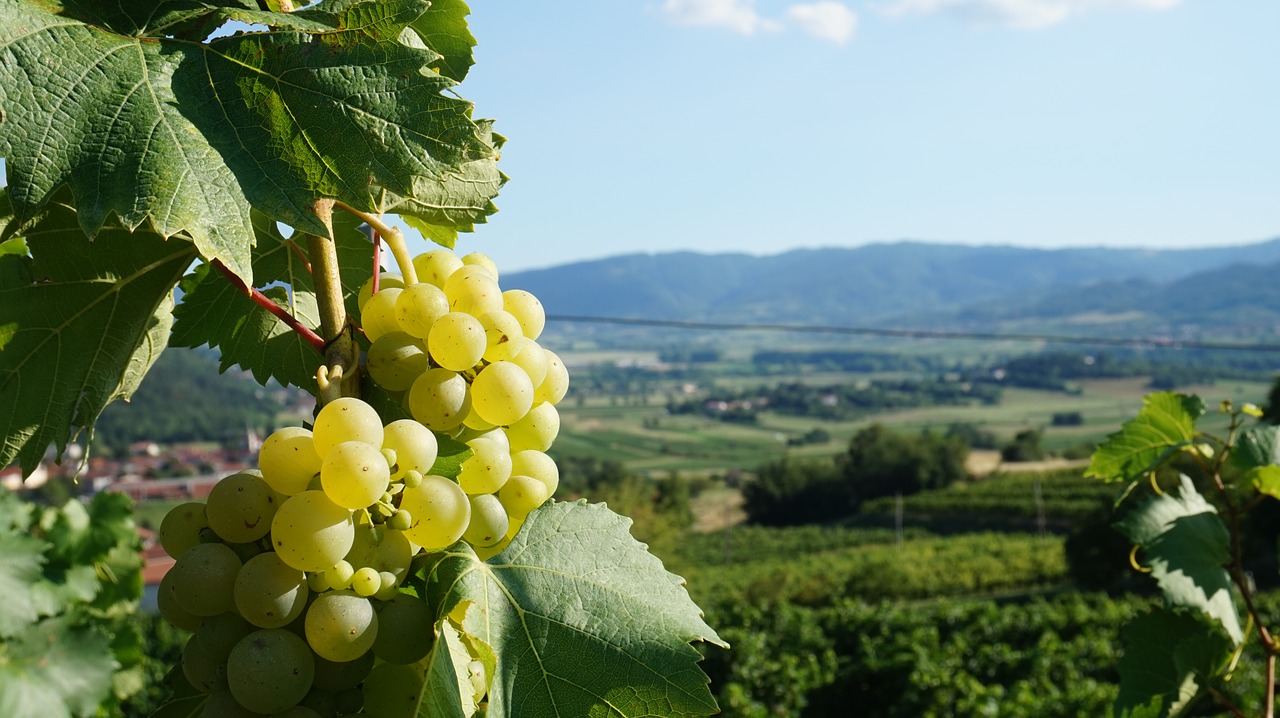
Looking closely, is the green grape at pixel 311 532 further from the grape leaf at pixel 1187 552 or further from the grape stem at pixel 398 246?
the grape leaf at pixel 1187 552

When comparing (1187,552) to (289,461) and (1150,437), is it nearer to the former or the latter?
(1150,437)

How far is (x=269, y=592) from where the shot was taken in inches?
27.9

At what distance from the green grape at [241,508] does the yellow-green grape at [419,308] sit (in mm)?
166

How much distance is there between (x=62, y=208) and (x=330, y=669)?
46 cm

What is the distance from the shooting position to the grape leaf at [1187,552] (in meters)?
1.64

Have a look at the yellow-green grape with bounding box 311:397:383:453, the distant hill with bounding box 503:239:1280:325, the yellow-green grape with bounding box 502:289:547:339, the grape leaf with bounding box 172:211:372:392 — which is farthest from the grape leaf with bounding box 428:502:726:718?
the distant hill with bounding box 503:239:1280:325

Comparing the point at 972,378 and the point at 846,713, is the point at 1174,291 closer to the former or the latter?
the point at 972,378

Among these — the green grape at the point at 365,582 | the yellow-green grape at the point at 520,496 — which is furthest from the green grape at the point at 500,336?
the green grape at the point at 365,582

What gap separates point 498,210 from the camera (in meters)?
0.87

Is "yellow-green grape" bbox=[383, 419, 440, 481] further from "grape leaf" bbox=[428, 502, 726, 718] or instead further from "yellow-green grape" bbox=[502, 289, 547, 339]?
"yellow-green grape" bbox=[502, 289, 547, 339]

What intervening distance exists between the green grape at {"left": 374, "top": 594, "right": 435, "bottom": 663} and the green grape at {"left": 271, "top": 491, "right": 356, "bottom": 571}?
0.06 metres

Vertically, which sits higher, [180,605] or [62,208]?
[62,208]

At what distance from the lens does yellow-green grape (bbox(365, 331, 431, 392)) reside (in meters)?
0.78

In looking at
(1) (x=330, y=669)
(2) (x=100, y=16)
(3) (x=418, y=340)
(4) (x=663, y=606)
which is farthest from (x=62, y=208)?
(4) (x=663, y=606)
